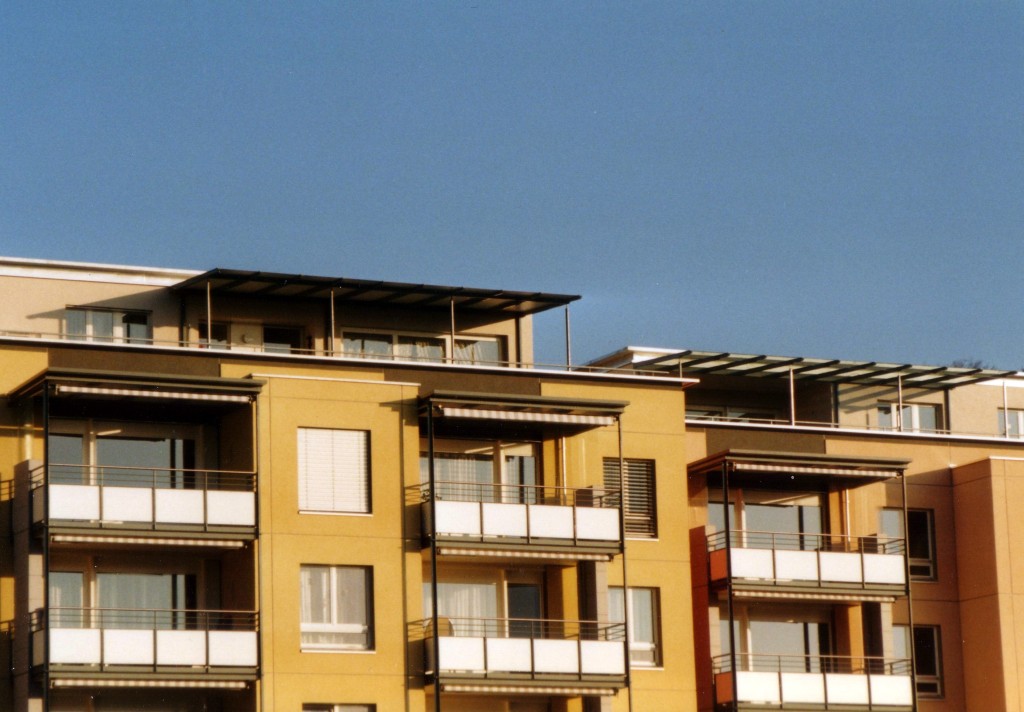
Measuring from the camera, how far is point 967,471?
176 feet

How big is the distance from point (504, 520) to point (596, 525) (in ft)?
7.18

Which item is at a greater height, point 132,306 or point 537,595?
point 132,306

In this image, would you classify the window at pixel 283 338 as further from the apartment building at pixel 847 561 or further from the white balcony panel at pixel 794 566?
the white balcony panel at pixel 794 566

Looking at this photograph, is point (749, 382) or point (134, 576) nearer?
point (134, 576)

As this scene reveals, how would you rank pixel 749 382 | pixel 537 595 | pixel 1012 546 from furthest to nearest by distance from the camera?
1. pixel 749 382
2. pixel 1012 546
3. pixel 537 595

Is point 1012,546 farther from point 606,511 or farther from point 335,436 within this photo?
point 335,436

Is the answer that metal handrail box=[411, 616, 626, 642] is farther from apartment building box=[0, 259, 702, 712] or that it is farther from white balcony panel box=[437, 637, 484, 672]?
white balcony panel box=[437, 637, 484, 672]

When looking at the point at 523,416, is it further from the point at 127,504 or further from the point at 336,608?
the point at 127,504

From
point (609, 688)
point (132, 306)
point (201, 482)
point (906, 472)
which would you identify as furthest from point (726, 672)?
point (132, 306)

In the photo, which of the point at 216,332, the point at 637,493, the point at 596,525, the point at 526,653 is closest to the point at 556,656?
the point at 526,653

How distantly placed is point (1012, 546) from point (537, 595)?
12.8 m

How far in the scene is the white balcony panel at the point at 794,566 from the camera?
163ft

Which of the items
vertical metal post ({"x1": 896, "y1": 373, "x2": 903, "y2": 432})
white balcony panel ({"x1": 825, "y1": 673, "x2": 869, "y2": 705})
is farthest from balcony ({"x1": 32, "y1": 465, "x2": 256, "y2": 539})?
vertical metal post ({"x1": 896, "y1": 373, "x2": 903, "y2": 432})

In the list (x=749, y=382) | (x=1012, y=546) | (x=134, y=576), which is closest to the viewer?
(x=134, y=576)
